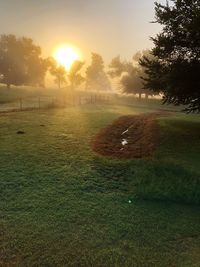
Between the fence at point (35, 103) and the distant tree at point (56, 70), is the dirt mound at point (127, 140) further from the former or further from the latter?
the distant tree at point (56, 70)

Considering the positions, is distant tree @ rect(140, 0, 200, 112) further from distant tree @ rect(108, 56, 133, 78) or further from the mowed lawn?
distant tree @ rect(108, 56, 133, 78)

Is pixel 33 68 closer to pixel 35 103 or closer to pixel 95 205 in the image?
pixel 35 103

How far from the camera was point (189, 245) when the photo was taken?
37.7 ft

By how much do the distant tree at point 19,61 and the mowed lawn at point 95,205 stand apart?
2810 inches

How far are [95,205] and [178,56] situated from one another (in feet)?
62.0

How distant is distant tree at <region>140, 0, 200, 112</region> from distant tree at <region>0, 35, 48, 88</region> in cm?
6933

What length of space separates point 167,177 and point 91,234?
289 inches

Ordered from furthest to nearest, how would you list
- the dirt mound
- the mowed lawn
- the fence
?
the fence
the dirt mound
the mowed lawn

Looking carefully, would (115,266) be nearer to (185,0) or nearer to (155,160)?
(155,160)

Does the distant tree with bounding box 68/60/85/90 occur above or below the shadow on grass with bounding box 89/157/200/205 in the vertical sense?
above

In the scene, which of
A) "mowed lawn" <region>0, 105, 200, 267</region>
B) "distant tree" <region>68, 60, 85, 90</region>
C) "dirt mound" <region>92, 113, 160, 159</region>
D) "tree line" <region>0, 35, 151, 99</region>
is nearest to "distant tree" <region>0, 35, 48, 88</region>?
"tree line" <region>0, 35, 151, 99</region>

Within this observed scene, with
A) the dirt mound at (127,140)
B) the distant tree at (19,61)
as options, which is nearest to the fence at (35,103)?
the dirt mound at (127,140)

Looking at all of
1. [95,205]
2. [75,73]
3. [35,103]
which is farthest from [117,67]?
[95,205]

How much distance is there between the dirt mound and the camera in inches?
850
